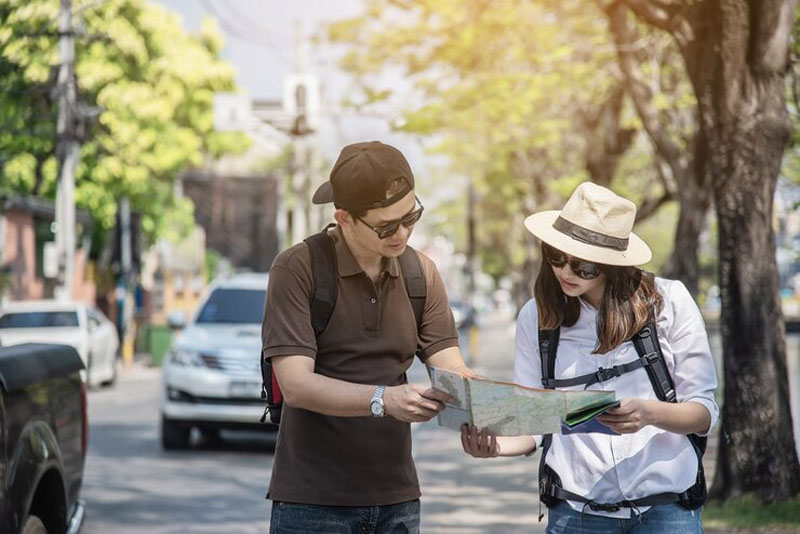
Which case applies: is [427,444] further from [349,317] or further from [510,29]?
[349,317]

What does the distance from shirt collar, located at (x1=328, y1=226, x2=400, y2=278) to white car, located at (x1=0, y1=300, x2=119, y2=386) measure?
19.4m

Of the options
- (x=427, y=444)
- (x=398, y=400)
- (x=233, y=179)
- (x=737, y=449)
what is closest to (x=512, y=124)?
(x=427, y=444)

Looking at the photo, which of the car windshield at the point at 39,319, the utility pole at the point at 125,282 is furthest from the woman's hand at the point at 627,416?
the utility pole at the point at 125,282

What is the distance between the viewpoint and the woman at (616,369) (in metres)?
3.88

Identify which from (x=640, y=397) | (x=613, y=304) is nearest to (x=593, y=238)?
(x=613, y=304)

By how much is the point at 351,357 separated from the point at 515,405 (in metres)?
0.57

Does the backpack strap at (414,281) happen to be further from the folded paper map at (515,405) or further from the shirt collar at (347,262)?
the folded paper map at (515,405)

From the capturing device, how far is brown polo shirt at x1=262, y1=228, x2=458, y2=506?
3.72 metres

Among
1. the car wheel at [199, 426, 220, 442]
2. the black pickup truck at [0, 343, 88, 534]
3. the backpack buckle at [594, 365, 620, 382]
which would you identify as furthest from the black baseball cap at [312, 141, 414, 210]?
the car wheel at [199, 426, 220, 442]

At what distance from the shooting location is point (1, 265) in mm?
34094

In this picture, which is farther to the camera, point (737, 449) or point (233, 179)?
point (233, 179)

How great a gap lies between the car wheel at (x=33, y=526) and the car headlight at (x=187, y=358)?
28.8ft

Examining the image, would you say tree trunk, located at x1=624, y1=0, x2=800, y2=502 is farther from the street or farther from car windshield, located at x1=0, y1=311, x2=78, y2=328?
car windshield, located at x1=0, y1=311, x2=78, y2=328

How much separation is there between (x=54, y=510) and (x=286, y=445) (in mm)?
2005
